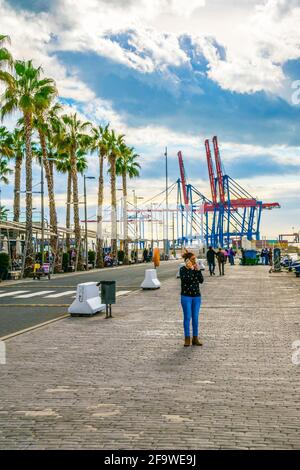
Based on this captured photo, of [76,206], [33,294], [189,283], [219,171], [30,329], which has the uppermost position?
[219,171]

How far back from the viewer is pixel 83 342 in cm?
1191

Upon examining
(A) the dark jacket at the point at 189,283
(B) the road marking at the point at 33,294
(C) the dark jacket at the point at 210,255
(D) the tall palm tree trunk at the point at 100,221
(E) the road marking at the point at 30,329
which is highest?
(D) the tall palm tree trunk at the point at 100,221

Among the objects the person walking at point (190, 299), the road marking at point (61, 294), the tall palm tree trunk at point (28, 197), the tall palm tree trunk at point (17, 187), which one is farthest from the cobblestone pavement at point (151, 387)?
the tall palm tree trunk at point (17, 187)

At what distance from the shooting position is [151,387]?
26.0 feet

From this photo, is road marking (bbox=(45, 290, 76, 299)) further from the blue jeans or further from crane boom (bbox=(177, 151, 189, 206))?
crane boom (bbox=(177, 151, 189, 206))

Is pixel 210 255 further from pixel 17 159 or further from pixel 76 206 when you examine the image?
pixel 17 159

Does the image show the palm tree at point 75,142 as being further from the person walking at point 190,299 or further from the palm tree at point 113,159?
the person walking at point 190,299

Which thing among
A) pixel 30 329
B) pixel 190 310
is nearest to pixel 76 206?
pixel 30 329

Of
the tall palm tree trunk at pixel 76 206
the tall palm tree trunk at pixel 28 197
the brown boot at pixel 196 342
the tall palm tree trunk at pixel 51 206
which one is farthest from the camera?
the tall palm tree trunk at pixel 76 206

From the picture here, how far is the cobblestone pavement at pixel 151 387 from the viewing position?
5840 millimetres

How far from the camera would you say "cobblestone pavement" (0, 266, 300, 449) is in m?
5.84

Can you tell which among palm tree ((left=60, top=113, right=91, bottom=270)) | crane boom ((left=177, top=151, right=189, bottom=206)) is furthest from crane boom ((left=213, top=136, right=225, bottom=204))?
palm tree ((left=60, top=113, right=91, bottom=270))

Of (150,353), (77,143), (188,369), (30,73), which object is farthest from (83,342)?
(77,143)

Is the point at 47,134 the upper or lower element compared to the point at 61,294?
upper
